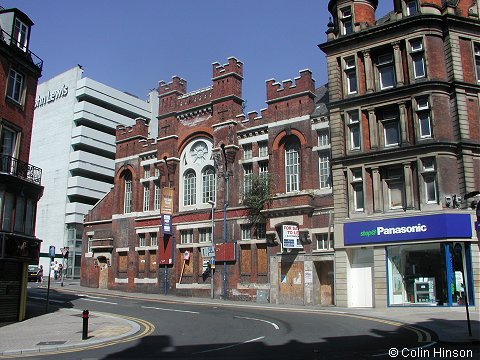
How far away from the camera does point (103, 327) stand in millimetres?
18594

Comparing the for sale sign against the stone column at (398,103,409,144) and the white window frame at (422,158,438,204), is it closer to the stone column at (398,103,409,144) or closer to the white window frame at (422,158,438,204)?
the white window frame at (422,158,438,204)

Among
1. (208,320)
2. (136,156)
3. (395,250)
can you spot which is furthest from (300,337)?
(136,156)

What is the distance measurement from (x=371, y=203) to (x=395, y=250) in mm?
2773

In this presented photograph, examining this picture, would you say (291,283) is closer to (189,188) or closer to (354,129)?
(354,129)

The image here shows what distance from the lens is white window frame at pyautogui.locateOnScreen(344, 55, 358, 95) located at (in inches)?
1131

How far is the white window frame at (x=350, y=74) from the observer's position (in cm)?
2872

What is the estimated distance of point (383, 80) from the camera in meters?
27.7

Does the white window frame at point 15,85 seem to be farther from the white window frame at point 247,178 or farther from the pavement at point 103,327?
the white window frame at point 247,178

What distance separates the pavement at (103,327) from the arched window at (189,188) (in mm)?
14711

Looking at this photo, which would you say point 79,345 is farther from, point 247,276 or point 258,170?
point 258,170

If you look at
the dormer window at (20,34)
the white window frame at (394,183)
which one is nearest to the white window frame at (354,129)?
the white window frame at (394,183)

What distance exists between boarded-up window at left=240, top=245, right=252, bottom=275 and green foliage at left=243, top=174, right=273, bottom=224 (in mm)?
1957

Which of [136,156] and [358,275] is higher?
[136,156]
